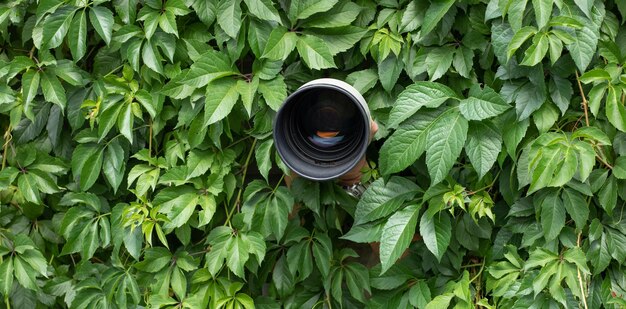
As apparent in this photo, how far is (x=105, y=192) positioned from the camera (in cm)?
214

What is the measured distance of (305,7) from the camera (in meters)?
1.81

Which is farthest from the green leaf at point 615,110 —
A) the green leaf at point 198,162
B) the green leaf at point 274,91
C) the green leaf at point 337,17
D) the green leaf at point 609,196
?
the green leaf at point 198,162

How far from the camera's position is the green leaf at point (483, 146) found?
5.40 ft

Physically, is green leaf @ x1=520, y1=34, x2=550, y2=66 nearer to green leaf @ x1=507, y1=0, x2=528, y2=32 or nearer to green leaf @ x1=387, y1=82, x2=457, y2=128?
green leaf @ x1=507, y1=0, x2=528, y2=32

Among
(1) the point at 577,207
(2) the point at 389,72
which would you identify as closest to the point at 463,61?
(2) the point at 389,72

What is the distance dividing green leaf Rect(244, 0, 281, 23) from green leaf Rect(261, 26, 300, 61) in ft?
0.09

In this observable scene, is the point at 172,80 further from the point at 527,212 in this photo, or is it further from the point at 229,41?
the point at 527,212

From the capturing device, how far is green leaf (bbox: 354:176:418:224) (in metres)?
1.80

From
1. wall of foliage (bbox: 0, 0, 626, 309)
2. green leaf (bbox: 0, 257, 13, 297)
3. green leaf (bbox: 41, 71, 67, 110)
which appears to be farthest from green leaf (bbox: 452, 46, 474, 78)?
green leaf (bbox: 0, 257, 13, 297)

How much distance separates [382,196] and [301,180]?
0.21 m

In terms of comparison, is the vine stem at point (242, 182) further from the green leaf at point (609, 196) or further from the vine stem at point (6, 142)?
the green leaf at point (609, 196)

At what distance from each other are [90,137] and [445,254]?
0.93 m

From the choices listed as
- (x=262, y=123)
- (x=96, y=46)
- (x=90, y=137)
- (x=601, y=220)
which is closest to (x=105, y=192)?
(x=90, y=137)

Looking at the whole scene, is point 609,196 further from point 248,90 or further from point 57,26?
point 57,26
